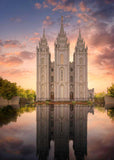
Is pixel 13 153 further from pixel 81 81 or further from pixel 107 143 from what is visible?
pixel 81 81

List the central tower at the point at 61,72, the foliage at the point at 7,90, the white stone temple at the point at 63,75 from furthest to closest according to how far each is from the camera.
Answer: the white stone temple at the point at 63,75, the central tower at the point at 61,72, the foliage at the point at 7,90

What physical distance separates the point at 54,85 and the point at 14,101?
16.4 metres

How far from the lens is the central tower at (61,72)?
50156 millimetres

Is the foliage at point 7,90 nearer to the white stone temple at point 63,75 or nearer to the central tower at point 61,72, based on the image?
the white stone temple at point 63,75

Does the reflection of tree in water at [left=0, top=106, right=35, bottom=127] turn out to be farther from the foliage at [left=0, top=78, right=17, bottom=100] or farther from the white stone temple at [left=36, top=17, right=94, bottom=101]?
the white stone temple at [left=36, top=17, right=94, bottom=101]

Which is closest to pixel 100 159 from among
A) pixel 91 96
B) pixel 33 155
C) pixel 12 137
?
pixel 33 155

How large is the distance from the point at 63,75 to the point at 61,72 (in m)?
1.38

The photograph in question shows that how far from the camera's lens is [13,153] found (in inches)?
206

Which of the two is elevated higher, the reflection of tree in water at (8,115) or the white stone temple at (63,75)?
the white stone temple at (63,75)

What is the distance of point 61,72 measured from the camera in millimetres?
51000

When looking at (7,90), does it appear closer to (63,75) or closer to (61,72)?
(61,72)

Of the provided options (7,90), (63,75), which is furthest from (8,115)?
(63,75)

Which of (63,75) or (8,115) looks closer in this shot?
(8,115)

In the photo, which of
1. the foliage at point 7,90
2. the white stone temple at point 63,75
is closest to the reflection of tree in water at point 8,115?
the foliage at point 7,90
